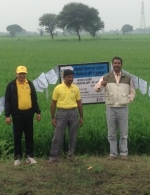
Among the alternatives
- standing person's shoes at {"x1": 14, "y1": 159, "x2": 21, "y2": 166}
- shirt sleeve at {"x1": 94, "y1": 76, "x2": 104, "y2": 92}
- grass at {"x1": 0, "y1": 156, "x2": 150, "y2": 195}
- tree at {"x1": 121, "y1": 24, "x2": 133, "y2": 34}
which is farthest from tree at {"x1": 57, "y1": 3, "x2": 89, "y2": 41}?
tree at {"x1": 121, "y1": 24, "x2": 133, "y2": 34}

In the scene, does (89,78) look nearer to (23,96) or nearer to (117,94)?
(117,94)

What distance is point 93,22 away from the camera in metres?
98.1

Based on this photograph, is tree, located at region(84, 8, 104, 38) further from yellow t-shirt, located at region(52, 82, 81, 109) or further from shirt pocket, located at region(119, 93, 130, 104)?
yellow t-shirt, located at region(52, 82, 81, 109)

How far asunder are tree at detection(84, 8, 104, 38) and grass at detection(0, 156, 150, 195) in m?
91.7

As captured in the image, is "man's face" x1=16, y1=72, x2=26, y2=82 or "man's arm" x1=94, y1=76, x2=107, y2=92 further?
"man's arm" x1=94, y1=76, x2=107, y2=92

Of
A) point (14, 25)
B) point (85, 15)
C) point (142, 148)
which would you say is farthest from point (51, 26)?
point (142, 148)

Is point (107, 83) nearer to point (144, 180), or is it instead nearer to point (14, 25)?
point (144, 180)

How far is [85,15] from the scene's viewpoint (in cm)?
9769

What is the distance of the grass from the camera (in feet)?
18.8

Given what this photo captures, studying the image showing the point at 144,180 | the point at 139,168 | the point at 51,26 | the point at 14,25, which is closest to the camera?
the point at 144,180

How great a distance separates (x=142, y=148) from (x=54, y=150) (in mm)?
1993

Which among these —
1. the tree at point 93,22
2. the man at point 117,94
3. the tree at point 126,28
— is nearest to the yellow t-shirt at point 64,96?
the man at point 117,94

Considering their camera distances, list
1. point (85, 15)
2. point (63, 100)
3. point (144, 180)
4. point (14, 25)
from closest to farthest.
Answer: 1. point (144, 180)
2. point (63, 100)
3. point (85, 15)
4. point (14, 25)

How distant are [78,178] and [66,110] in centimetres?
137
